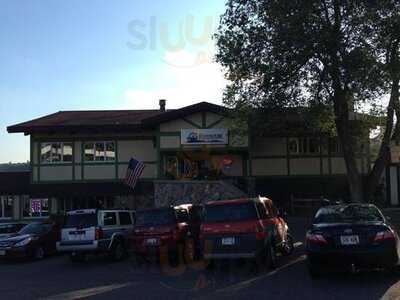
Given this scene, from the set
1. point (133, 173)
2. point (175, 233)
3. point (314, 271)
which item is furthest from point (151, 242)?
point (133, 173)

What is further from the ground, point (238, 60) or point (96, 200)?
point (238, 60)

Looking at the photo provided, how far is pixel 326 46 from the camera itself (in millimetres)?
20859

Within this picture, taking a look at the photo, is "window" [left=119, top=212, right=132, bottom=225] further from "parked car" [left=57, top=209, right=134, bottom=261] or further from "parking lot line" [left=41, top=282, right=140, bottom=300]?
"parking lot line" [left=41, top=282, right=140, bottom=300]

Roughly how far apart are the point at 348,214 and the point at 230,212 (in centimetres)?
317

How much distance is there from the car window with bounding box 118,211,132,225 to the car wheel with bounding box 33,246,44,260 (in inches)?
146

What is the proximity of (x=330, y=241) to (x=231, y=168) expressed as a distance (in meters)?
21.8

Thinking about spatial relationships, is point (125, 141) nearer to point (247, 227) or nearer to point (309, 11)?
point (309, 11)

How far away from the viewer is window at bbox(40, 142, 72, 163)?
115 ft

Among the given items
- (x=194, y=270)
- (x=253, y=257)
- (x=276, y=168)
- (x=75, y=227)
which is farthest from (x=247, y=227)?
(x=276, y=168)

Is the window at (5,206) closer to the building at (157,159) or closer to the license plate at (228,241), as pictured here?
the building at (157,159)

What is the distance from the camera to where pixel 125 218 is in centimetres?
2169

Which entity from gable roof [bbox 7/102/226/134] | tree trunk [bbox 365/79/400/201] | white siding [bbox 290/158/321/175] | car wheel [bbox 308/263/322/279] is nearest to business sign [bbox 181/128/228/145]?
gable roof [bbox 7/102/226/134]

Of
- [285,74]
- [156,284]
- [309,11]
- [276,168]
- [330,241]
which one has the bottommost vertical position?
[156,284]

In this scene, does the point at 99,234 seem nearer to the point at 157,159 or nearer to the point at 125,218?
the point at 125,218
